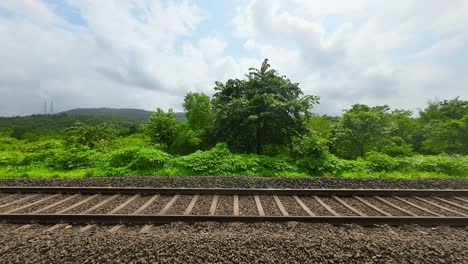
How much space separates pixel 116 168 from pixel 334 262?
9.10 metres

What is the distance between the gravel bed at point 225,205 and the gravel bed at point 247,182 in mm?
1050

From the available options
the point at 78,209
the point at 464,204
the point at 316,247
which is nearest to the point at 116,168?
the point at 78,209

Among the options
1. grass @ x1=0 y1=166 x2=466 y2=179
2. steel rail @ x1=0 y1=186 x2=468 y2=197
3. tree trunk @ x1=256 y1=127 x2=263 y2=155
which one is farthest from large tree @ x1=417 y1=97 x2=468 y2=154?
tree trunk @ x1=256 y1=127 x2=263 y2=155

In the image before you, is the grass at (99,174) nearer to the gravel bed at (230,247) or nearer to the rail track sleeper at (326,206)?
the rail track sleeper at (326,206)

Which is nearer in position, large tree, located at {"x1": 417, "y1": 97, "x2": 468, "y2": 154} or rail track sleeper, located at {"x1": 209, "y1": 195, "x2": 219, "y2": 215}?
rail track sleeper, located at {"x1": 209, "y1": 195, "x2": 219, "y2": 215}

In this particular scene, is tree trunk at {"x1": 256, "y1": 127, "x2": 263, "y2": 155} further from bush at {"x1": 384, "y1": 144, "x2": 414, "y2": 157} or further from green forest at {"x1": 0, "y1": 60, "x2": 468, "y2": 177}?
bush at {"x1": 384, "y1": 144, "x2": 414, "y2": 157}

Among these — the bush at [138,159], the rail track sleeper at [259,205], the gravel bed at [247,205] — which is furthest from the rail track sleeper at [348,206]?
the bush at [138,159]

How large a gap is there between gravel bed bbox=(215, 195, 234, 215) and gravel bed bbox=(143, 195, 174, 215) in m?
1.33

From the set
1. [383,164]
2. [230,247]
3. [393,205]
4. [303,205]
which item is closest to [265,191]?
[303,205]

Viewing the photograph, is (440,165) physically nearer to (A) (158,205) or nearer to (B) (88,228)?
(A) (158,205)

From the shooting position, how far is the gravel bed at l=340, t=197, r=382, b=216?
4953 mm

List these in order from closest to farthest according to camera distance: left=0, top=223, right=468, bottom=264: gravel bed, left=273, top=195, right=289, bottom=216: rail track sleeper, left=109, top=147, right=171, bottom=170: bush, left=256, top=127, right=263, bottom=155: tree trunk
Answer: left=0, top=223, right=468, bottom=264: gravel bed → left=273, top=195, right=289, bottom=216: rail track sleeper → left=109, top=147, right=171, bottom=170: bush → left=256, top=127, right=263, bottom=155: tree trunk

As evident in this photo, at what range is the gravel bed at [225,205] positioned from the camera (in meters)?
4.89

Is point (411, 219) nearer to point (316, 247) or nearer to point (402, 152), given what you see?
Result: point (316, 247)
